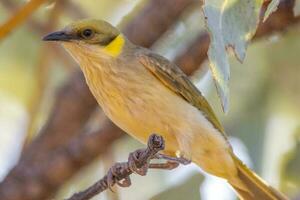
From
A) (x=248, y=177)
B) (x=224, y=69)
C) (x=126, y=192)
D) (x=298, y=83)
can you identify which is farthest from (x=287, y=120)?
(x=224, y=69)

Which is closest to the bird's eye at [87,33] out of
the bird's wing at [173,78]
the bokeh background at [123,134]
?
the bird's wing at [173,78]

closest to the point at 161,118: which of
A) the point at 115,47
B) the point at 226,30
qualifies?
the point at 115,47

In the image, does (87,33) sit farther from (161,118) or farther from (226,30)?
(226,30)

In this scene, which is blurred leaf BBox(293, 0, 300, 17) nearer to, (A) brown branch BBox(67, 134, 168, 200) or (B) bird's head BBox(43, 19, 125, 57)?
(B) bird's head BBox(43, 19, 125, 57)

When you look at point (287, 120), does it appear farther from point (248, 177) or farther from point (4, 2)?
point (4, 2)

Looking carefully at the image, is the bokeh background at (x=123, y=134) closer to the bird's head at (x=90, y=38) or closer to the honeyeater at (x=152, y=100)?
the honeyeater at (x=152, y=100)

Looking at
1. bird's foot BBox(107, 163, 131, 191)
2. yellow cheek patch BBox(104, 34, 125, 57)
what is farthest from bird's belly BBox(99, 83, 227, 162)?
bird's foot BBox(107, 163, 131, 191)

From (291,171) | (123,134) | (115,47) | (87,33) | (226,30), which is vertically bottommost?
(291,171)
